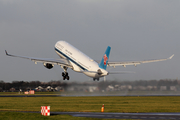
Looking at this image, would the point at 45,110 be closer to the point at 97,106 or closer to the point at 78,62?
the point at 97,106

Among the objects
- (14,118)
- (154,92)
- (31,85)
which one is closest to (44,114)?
(14,118)

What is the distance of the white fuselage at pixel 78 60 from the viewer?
70.1 meters

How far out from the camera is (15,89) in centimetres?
15488

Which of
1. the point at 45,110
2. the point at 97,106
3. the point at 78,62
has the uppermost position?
the point at 78,62

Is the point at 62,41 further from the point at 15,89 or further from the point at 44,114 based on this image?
Answer: the point at 15,89

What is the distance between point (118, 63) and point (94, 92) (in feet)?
33.8

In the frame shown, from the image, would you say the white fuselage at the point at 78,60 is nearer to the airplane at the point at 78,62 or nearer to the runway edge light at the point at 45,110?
the airplane at the point at 78,62

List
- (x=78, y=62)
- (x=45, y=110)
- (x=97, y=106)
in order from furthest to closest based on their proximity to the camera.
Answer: (x=78, y=62), (x=97, y=106), (x=45, y=110)

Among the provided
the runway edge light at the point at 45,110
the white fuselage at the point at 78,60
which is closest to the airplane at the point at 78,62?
the white fuselage at the point at 78,60

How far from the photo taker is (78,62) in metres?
75.6

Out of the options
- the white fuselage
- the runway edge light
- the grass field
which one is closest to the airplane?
the white fuselage

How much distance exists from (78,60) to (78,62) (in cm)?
56

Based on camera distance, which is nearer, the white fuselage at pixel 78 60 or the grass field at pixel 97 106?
the grass field at pixel 97 106

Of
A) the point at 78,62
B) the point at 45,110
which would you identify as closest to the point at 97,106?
the point at 45,110
